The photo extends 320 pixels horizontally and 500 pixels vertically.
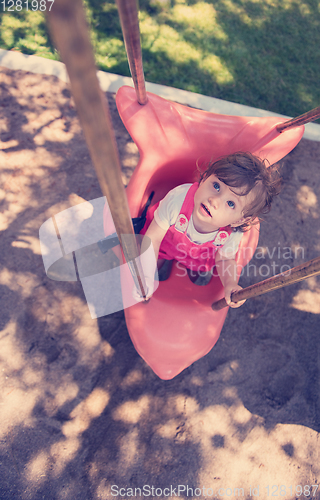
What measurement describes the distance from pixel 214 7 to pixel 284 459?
306cm

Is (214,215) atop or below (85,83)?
below

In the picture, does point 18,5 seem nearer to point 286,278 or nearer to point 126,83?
point 126,83

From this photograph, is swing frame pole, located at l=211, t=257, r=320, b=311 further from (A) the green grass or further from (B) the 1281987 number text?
(B) the 1281987 number text

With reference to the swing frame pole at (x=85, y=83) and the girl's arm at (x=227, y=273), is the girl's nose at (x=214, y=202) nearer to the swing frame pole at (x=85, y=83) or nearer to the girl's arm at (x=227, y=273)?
the girl's arm at (x=227, y=273)

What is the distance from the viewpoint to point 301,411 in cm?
164

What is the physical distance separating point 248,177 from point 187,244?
0.41m

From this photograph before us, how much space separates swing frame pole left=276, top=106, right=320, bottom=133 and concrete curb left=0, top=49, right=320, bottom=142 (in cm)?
88

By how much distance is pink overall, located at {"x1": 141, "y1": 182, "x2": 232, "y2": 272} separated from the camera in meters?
1.24

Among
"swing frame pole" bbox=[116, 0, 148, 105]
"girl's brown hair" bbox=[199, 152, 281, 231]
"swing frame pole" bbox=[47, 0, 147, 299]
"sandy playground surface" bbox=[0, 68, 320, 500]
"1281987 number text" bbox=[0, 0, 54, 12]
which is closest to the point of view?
"swing frame pole" bbox=[47, 0, 147, 299]

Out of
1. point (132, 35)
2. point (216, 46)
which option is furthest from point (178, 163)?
point (216, 46)

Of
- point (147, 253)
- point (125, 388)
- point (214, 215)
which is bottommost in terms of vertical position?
point (125, 388)

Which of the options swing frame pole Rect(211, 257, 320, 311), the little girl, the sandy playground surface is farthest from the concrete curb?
swing frame pole Rect(211, 257, 320, 311)

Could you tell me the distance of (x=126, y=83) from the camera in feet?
6.65

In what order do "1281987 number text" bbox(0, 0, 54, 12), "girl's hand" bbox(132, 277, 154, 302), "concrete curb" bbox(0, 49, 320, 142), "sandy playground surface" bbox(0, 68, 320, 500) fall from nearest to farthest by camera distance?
1. "girl's hand" bbox(132, 277, 154, 302)
2. "sandy playground surface" bbox(0, 68, 320, 500)
3. "concrete curb" bbox(0, 49, 320, 142)
4. "1281987 number text" bbox(0, 0, 54, 12)
